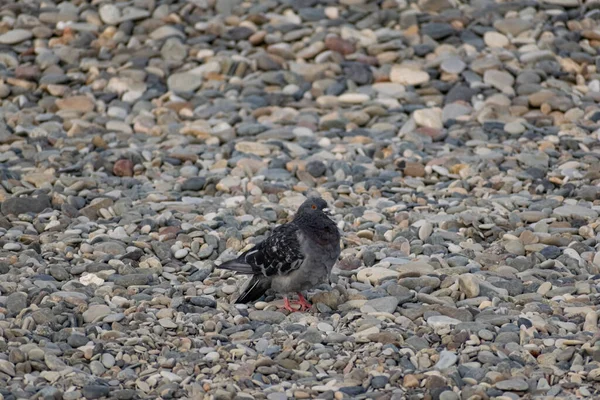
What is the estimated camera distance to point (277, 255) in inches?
314

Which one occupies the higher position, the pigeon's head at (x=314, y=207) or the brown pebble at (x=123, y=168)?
the pigeon's head at (x=314, y=207)

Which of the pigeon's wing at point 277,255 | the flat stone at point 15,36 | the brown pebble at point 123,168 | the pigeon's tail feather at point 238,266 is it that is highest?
the pigeon's wing at point 277,255

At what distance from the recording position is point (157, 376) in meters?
6.74

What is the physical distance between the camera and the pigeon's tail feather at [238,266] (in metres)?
8.07

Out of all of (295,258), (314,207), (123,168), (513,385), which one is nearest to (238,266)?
(295,258)

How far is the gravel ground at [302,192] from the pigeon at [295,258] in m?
0.20

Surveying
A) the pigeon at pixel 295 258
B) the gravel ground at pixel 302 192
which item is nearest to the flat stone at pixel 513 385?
the gravel ground at pixel 302 192

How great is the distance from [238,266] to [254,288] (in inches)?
9.0

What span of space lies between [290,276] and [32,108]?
252 inches

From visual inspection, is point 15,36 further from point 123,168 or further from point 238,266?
point 238,266

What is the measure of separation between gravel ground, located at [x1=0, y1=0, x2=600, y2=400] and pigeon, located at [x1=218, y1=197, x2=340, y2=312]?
0.67 ft

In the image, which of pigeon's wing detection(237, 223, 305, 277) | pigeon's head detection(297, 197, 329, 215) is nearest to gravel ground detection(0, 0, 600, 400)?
pigeon's wing detection(237, 223, 305, 277)

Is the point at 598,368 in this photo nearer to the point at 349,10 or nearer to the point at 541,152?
the point at 541,152

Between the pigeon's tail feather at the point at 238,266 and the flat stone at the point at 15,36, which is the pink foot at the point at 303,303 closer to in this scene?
the pigeon's tail feather at the point at 238,266
